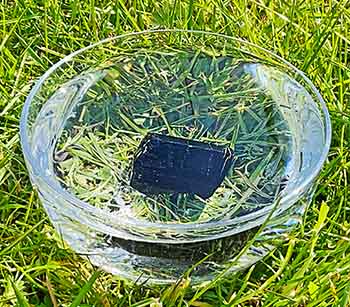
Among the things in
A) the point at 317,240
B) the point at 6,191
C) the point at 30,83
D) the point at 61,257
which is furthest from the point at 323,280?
the point at 30,83

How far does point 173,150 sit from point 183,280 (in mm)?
201

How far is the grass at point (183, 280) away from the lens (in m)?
0.95

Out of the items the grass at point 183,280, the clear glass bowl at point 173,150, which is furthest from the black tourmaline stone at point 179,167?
the grass at point 183,280

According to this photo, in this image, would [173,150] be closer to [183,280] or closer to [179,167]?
[179,167]

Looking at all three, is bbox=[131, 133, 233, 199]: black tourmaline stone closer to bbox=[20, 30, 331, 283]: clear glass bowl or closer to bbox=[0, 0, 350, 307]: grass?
bbox=[20, 30, 331, 283]: clear glass bowl

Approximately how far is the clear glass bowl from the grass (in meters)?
0.04

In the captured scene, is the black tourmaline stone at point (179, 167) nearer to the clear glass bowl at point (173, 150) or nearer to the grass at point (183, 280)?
the clear glass bowl at point (173, 150)

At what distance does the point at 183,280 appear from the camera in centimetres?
90

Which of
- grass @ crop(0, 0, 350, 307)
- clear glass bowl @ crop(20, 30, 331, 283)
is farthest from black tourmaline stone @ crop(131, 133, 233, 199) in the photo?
grass @ crop(0, 0, 350, 307)

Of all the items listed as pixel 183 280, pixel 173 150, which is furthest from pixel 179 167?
pixel 183 280

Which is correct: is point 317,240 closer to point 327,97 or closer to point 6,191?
point 327,97

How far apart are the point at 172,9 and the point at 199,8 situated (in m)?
0.04

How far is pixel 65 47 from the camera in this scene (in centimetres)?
129

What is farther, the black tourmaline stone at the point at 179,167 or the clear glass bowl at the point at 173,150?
the black tourmaline stone at the point at 179,167
